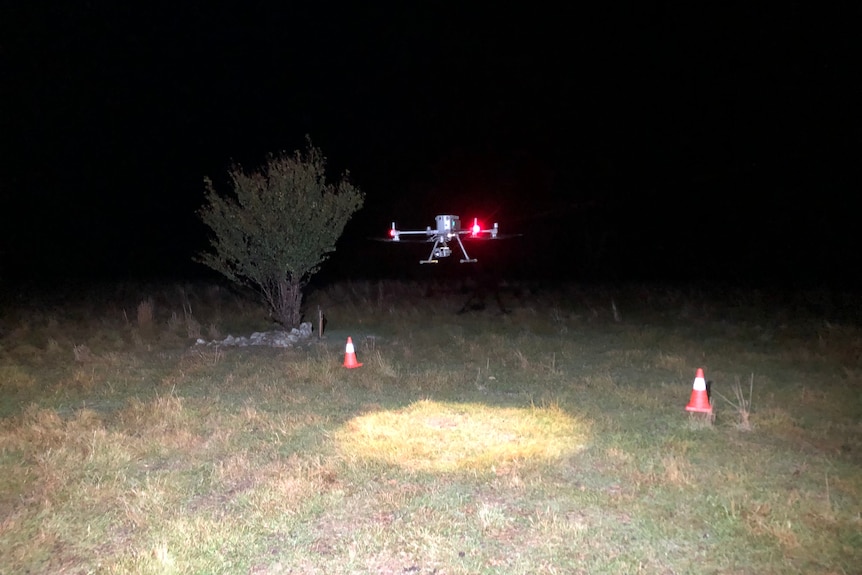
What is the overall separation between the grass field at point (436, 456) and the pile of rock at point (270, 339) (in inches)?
22.7

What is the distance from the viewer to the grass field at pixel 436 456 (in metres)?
5.26

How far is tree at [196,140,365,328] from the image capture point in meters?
15.5

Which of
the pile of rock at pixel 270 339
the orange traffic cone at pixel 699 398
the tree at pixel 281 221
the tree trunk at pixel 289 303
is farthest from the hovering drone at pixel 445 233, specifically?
the orange traffic cone at pixel 699 398

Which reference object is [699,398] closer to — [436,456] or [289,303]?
[436,456]

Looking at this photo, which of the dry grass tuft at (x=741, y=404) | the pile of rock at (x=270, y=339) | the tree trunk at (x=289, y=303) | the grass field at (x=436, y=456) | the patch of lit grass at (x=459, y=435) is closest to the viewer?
the grass field at (x=436, y=456)

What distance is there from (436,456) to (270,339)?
905 cm

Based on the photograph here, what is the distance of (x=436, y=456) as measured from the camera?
7359 mm

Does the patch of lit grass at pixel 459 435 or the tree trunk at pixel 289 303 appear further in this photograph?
the tree trunk at pixel 289 303

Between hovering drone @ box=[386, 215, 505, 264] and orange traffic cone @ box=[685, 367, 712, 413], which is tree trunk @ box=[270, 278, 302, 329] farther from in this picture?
orange traffic cone @ box=[685, 367, 712, 413]

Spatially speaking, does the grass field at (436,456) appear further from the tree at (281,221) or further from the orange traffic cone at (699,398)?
the tree at (281,221)

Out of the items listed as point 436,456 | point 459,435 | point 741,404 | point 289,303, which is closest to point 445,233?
point 459,435

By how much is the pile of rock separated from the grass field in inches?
22.7

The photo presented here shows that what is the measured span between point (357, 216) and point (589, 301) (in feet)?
85.8

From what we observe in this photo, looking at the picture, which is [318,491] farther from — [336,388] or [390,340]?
[390,340]
